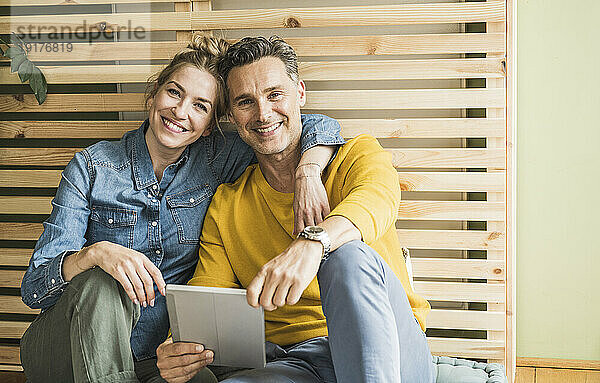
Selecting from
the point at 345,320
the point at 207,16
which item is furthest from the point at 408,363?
the point at 207,16

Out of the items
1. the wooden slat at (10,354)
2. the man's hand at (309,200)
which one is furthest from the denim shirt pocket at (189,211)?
the wooden slat at (10,354)

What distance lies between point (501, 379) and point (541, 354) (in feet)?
1.91

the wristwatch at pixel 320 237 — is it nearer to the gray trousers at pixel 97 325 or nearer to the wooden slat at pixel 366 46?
the gray trousers at pixel 97 325

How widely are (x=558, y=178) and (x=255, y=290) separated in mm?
1274

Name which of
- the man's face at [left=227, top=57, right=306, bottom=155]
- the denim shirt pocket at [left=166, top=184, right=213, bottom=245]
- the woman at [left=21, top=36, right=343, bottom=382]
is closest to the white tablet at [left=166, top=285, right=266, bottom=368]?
the woman at [left=21, top=36, right=343, bottom=382]

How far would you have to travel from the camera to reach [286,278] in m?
1.26

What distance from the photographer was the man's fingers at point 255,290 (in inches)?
49.9

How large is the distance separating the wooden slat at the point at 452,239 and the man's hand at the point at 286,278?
28.7 inches

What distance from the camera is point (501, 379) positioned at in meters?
1.68

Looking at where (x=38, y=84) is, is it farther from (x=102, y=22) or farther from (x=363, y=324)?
(x=363, y=324)

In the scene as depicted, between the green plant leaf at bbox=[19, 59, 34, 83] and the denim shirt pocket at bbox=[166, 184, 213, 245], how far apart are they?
0.72m

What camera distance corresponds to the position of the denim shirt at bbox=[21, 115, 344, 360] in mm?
1693

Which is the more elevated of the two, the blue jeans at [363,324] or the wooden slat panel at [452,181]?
the wooden slat panel at [452,181]

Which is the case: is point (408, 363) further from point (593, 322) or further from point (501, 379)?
point (593, 322)
